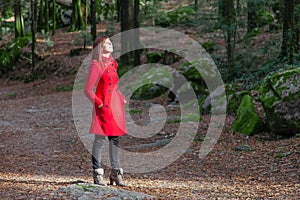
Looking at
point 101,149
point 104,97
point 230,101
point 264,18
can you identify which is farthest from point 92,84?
point 264,18

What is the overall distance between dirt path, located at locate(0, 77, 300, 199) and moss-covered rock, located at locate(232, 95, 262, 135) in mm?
233

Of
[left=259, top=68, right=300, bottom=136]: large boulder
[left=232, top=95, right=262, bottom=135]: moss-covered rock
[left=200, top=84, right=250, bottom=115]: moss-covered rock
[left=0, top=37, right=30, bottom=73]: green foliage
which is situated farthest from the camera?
[left=0, top=37, right=30, bottom=73]: green foliage

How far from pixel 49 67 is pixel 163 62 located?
8.85 metres

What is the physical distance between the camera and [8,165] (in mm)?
7695

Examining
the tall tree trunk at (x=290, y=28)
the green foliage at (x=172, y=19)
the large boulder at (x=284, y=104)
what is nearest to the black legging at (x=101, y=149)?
the large boulder at (x=284, y=104)

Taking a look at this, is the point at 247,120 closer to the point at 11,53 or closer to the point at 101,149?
the point at 101,149

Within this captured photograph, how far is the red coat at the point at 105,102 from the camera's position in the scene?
5328mm

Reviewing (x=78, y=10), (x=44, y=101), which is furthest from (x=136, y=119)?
(x=78, y=10)

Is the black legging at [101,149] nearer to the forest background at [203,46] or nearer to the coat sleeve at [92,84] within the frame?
the coat sleeve at [92,84]

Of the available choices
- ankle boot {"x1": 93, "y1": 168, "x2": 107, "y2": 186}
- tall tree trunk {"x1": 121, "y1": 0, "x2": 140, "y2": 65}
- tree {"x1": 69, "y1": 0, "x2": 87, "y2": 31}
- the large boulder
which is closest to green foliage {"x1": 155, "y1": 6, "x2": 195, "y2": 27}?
tree {"x1": 69, "y1": 0, "x2": 87, "y2": 31}

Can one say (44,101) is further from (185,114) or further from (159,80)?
(185,114)

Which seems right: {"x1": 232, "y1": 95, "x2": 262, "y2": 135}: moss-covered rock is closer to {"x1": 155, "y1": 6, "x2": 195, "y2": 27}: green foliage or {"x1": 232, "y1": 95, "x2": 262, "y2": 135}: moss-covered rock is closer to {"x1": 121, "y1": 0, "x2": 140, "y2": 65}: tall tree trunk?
{"x1": 121, "y1": 0, "x2": 140, "y2": 65}: tall tree trunk

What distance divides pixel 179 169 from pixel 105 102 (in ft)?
8.46

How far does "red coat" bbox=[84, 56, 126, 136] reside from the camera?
5328mm
